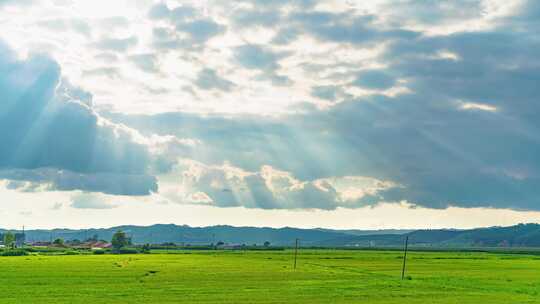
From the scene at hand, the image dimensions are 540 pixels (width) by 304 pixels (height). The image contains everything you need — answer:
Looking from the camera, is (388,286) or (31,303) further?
(388,286)

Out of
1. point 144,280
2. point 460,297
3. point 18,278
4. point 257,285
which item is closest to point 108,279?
point 144,280

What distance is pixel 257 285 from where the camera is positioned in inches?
2584

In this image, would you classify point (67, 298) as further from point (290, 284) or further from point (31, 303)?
point (290, 284)

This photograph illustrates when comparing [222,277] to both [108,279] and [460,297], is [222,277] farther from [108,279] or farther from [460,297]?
[460,297]

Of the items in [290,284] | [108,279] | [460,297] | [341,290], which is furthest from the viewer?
[108,279]

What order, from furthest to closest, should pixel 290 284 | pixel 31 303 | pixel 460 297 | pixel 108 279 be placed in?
pixel 108 279 → pixel 290 284 → pixel 460 297 → pixel 31 303

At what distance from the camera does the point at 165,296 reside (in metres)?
53.5

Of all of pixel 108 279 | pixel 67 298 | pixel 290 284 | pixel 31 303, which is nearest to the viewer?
pixel 31 303

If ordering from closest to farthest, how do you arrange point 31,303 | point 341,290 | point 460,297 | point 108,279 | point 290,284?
1. point 31,303
2. point 460,297
3. point 341,290
4. point 290,284
5. point 108,279

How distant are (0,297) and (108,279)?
21.7 meters

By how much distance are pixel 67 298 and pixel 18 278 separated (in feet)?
85.3

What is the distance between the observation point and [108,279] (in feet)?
241

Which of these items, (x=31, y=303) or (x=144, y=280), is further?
(x=144, y=280)

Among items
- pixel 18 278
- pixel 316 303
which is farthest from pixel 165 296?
pixel 18 278
